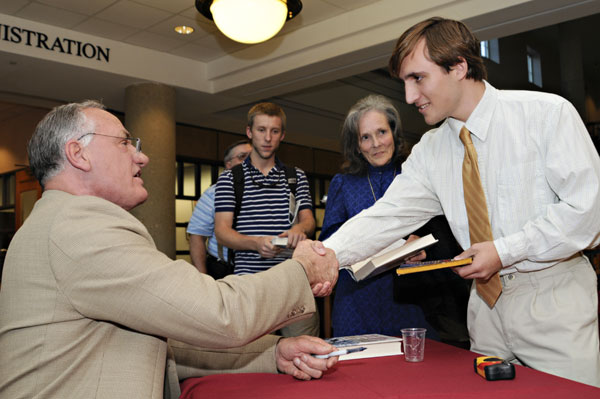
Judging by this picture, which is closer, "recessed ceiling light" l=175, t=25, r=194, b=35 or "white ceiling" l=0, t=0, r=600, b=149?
"white ceiling" l=0, t=0, r=600, b=149

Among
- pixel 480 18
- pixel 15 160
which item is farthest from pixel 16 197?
pixel 480 18

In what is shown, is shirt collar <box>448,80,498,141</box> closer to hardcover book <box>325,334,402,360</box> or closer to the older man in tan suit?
hardcover book <box>325,334,402,360</box>

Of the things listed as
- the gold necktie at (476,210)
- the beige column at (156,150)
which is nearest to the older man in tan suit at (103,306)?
the gold necktie at (476,210)

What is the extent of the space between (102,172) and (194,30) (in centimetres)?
491

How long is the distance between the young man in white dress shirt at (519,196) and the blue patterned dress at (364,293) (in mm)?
562

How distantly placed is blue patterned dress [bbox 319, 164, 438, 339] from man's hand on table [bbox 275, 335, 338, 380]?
87cm

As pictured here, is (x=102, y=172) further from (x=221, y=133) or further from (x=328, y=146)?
(x=328, y=146)

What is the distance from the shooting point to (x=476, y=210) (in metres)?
1.69

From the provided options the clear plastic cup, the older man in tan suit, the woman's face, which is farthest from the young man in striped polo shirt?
the older man in tan suit

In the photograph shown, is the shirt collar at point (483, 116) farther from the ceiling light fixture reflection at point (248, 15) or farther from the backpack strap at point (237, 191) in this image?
the ceiling light fixture reflection at point (248, 15)

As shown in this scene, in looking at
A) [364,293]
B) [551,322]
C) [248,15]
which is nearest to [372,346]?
[551,322]

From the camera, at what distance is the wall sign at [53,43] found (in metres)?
5.49

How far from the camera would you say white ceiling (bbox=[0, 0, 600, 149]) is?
16.7 feet

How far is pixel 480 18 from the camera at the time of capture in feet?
16.1
